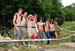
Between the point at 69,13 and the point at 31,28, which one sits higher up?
the point at 69,13

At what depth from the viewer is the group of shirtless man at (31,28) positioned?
12180 millimetres

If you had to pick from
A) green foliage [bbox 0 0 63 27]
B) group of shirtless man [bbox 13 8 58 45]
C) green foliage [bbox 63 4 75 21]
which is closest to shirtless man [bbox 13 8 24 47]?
group of shirtless man [bbox 13 8 58 45]

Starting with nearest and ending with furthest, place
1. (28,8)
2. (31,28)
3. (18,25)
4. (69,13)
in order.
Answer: (18,25) → (31,28) → (28,8) → (69,13)

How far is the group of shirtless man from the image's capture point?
1218cm

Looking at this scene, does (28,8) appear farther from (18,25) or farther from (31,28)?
(18,25)

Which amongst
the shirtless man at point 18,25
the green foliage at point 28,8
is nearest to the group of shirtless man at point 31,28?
the shirtless man at point 18,25

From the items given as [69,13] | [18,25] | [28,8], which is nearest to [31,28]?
[18,25]

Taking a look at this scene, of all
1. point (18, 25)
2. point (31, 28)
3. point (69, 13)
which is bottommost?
point (31, 28)

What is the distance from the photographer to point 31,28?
12.4 m

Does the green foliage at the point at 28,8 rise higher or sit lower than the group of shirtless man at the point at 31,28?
higher

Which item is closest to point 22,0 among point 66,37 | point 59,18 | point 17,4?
point 17,4

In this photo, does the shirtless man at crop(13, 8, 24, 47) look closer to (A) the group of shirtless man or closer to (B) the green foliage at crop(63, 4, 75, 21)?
(A) the group of shirtless man

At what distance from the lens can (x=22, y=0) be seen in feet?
52.6

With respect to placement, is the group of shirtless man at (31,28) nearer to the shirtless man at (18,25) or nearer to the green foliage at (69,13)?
the shirtless man at (18,25)
